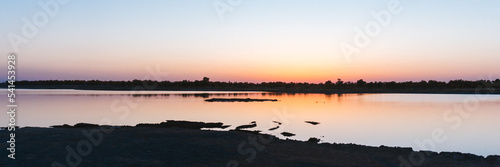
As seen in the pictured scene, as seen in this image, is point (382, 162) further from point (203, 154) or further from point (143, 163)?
point (143, 163)

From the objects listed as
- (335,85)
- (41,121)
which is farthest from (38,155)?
(335,85)

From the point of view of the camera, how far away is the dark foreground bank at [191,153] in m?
12.4

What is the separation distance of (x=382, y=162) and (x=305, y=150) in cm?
305

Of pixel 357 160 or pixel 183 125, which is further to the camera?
pixel 183 125

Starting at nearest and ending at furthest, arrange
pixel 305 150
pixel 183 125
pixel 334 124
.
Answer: pixel 305 150 → pixel 183 125 → pixel 334 124

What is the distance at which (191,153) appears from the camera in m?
13.9

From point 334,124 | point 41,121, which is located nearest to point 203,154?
point 334,124

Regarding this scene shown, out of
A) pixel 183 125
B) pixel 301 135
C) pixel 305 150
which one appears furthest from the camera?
pixel 183 125

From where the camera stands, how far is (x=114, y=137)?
54.5ft

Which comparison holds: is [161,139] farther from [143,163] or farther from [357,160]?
[357,160]

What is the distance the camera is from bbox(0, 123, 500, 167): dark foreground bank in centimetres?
1236

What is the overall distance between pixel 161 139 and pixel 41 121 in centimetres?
1976

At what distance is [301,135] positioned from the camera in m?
23.1

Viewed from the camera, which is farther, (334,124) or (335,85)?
(335,85)
